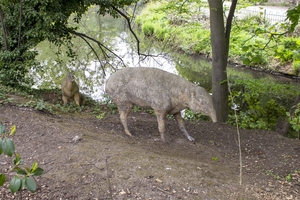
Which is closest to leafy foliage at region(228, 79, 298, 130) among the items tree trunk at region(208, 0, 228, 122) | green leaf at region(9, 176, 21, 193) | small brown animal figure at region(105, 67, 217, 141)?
tree trunk at region(208, 0, 228, 122)

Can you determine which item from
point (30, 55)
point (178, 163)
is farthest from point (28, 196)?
point (30, 55)

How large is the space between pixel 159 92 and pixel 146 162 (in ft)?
5.29

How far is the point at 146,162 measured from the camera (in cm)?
431

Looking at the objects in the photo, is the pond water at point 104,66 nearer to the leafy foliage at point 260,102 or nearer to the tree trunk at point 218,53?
the leafy foliage at point 260,102

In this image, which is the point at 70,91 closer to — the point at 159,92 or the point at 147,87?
the point at 147,87

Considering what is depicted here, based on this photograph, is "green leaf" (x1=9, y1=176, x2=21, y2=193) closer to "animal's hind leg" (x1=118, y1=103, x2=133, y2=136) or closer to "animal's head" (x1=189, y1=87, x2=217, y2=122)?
"animal's head" (x1=189, y1=87, x2=217, y2=122)

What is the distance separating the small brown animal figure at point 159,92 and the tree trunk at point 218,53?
6.01 ft

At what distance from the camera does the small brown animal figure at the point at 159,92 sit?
5.37 metres

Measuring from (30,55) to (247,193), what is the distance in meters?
7.03

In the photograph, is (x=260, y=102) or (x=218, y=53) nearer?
(x=218, y=53)

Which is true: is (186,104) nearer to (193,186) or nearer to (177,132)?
(177,132)

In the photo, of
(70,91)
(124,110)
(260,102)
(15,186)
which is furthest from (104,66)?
(15,186)

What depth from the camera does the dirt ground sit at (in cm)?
358

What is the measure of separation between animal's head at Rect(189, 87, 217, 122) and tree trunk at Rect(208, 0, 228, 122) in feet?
6.01
